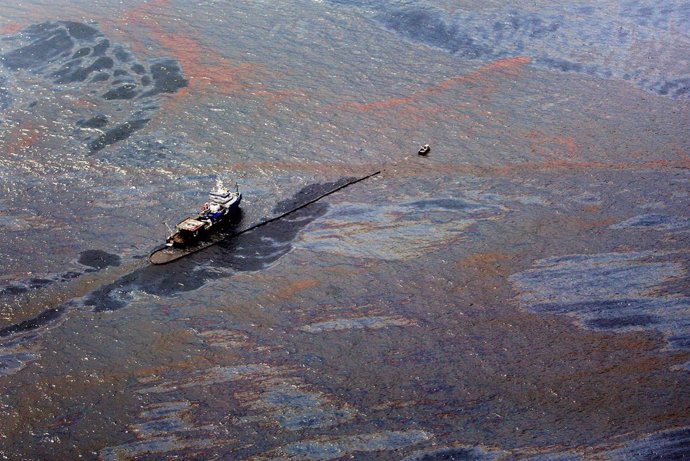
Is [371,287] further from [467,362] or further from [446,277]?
[467,362]

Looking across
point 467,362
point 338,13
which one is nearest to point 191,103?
point 338,13

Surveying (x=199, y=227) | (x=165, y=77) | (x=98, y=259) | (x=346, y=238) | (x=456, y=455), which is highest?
(x=165, y=77)

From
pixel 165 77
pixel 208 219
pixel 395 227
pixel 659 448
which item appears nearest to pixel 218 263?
pixel 208 219

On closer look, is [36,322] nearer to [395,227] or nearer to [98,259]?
[98,259]

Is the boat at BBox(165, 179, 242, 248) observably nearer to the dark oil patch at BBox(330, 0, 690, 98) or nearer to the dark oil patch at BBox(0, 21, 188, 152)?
the dark oil patch at BBox(0, 21, 188, 152)

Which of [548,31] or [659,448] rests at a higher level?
[548,31]

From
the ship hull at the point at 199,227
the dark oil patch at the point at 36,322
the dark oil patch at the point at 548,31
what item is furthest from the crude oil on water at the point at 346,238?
the ship hull at the point at 199,227

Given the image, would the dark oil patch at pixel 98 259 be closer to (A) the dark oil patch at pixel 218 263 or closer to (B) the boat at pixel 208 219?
(A) the dark oil patch at pixel 218 263

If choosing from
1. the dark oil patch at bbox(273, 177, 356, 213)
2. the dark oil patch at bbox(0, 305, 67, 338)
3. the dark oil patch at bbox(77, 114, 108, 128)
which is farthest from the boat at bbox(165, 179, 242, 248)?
the dark oil patch at bbox(77, 114, 108, 128)
